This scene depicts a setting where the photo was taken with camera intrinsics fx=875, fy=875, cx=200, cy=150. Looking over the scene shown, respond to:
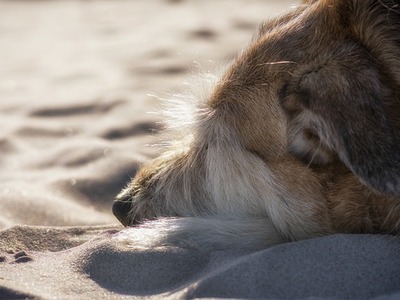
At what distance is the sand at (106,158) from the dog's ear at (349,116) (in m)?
0.32

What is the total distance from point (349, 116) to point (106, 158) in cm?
235

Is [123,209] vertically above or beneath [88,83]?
beneath

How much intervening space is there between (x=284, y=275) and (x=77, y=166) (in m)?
2.44

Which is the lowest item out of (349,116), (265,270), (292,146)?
(265,270)

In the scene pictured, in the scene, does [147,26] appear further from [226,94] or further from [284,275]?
[284,275]

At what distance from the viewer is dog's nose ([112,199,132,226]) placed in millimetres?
3867

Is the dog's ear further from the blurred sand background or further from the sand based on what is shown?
the blurred sand background

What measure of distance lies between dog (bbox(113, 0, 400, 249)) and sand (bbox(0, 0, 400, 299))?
185 mm

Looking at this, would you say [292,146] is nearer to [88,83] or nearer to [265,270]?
[265,270]

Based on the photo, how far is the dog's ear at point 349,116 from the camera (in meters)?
3.07

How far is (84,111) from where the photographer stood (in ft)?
20.7

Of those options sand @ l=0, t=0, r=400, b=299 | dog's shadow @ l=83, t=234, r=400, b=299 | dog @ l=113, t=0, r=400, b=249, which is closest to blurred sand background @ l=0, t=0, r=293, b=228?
sand @ l=0, t=0, r=400, b=299

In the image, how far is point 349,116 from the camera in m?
3.15

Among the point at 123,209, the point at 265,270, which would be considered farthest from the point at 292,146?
the point at 123,209
